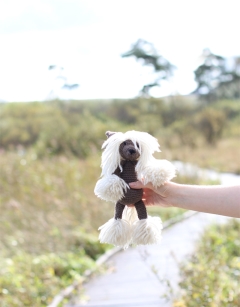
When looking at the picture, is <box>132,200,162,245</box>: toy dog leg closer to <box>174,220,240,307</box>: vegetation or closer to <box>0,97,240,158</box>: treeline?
<box>174,220,240,307</box>: vegetation

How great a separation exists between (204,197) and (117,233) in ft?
1.11

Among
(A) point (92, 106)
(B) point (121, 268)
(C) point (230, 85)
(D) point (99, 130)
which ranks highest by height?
(C) point (230, 85)

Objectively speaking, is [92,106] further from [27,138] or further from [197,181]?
[197,181]

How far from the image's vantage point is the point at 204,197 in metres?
1.75

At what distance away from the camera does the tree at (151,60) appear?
24.1 metres

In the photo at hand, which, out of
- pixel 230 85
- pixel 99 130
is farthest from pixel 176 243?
pixel 230 85

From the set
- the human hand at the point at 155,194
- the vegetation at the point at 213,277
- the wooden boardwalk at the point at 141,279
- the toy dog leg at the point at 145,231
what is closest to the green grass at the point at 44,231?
the wooden boardwalk at the point at 141,279

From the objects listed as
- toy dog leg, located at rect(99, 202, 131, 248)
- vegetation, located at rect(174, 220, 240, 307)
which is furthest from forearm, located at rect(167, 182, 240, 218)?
vegetation, located at rect(174, 220, 240, 307)

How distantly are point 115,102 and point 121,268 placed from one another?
861 inches

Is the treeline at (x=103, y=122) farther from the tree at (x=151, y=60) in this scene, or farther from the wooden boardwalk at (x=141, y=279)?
the wooden boardwalk at (x=141, y=279)

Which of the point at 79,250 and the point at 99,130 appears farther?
the point at 99,130

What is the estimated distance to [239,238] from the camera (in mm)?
6383

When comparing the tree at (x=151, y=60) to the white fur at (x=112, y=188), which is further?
the tree at (x=151, y=60)

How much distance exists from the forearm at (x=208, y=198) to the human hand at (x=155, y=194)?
0.01 m
